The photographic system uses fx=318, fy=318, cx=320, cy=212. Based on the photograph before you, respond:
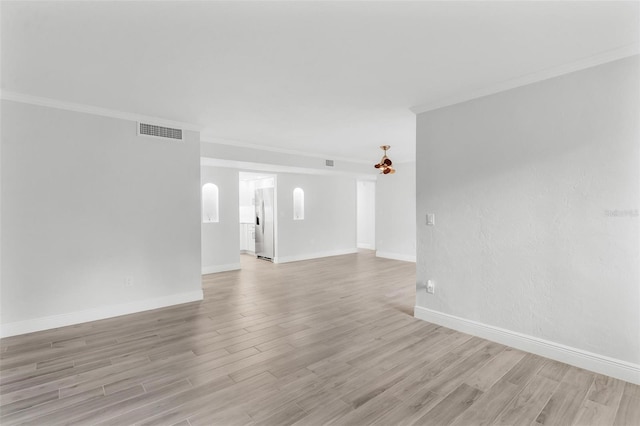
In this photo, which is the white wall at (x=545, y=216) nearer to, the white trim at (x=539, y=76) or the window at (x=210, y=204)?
the white trim at (x=539, y=76)

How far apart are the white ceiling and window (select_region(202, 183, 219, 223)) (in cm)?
321

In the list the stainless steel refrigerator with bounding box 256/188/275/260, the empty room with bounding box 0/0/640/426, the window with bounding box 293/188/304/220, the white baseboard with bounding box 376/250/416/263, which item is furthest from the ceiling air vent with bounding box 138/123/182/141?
the white baseboard with bounding box 376/250/416/263

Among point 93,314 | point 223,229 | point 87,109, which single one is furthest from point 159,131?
point 223,229

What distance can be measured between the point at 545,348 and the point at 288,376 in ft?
7.87

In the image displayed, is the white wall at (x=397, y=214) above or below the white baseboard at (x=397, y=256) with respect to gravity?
above

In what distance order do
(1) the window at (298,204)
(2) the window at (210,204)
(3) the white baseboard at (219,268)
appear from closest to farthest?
(3) the white baseboard at (219,268)
(2) the window at (210,204)
(1) the window at (298,204)

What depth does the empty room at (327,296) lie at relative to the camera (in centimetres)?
220

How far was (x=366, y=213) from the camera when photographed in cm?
1141

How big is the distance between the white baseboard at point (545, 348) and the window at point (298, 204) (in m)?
5.38

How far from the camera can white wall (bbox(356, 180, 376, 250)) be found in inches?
439

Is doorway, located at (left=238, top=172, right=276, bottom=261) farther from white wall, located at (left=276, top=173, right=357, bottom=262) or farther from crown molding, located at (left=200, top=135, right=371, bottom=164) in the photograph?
crown molding, located at (left=200, top=135, right=371, bottom=164)

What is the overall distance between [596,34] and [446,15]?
3.99ft

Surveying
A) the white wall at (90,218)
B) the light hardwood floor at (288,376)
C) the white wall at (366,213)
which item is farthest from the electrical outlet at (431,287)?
the white wall at (366,213)

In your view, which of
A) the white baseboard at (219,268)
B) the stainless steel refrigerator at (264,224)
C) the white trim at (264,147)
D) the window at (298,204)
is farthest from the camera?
the window at (298,204)
